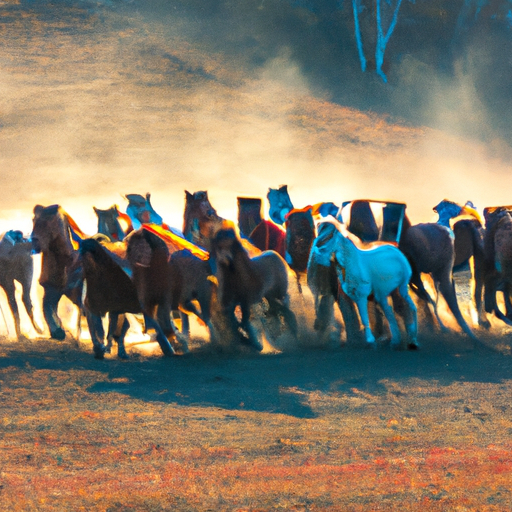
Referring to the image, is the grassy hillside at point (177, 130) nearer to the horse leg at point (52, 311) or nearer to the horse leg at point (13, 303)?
the horse leg at point (13, 303)

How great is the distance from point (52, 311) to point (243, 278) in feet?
9.05

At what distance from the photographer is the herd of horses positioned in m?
8.98

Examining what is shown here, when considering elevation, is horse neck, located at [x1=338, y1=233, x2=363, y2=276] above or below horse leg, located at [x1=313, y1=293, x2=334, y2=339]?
above

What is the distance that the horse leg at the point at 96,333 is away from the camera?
29.6 ft

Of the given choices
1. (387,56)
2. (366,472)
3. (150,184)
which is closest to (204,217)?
(366,472)

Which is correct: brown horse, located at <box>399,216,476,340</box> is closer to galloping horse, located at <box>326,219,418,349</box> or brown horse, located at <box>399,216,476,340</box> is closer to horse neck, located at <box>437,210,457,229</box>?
galloping horse, located at <box>326,219,418,349</box>

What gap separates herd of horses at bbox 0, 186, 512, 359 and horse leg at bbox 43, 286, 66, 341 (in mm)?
13

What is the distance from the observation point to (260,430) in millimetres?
6359

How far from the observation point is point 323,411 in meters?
6.89

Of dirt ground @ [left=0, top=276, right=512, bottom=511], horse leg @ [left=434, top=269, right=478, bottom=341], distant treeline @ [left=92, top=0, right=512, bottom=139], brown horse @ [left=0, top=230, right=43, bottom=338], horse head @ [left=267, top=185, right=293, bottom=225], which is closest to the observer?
dirt ground @ [left=0, top=276, right=512, bottom=511]

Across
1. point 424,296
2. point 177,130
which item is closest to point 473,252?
point 424,296

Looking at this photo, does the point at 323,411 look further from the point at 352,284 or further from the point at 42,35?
the point at 42,35

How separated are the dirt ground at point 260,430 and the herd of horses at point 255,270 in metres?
0.43

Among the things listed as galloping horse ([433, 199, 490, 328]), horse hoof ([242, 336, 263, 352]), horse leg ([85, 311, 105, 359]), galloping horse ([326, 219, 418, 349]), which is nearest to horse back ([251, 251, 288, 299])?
horse hoof ([242, 336, 263, 352])
